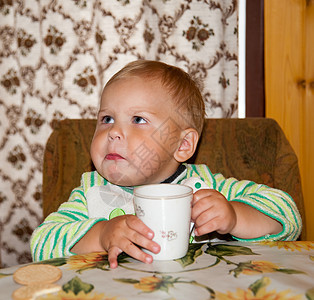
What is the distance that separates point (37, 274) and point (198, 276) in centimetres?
24

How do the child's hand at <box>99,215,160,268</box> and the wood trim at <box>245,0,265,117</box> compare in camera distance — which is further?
the wood trim at <box>245,0,265,117</box>

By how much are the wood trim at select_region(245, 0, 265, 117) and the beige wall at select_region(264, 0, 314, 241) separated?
1.1 inches

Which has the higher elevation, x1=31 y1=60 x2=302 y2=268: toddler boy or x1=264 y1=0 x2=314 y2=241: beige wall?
x1=264 y1=0 x2=314 y2=241: beige wall

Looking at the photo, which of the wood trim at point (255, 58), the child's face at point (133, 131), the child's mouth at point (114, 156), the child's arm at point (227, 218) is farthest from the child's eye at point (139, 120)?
the wood trim at point (255, 58)

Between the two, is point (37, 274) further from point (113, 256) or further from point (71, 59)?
point (71, 59)

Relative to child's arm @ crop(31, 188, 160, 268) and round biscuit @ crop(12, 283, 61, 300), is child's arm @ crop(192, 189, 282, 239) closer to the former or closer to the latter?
child's arm @ crop(31, 188, 160, 268)

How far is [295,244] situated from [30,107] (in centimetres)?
204

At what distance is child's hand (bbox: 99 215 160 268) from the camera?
2.05 ft

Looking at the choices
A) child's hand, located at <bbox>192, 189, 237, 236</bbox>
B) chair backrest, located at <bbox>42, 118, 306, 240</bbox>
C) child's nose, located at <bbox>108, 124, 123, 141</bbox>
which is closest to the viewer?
child's hand, located at <bbox>192, 189, 237, 236</bbox>

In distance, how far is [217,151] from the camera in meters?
1.37

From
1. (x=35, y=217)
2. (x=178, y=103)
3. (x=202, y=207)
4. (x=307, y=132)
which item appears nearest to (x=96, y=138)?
(x=178, y=103)

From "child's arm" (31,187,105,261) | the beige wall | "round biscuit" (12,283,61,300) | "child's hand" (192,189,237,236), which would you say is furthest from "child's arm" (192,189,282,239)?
the beige wall

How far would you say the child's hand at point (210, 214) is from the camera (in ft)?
2.53

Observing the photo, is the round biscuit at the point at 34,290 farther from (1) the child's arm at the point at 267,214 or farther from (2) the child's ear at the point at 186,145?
(2) the child's ear at the point at 186,145
